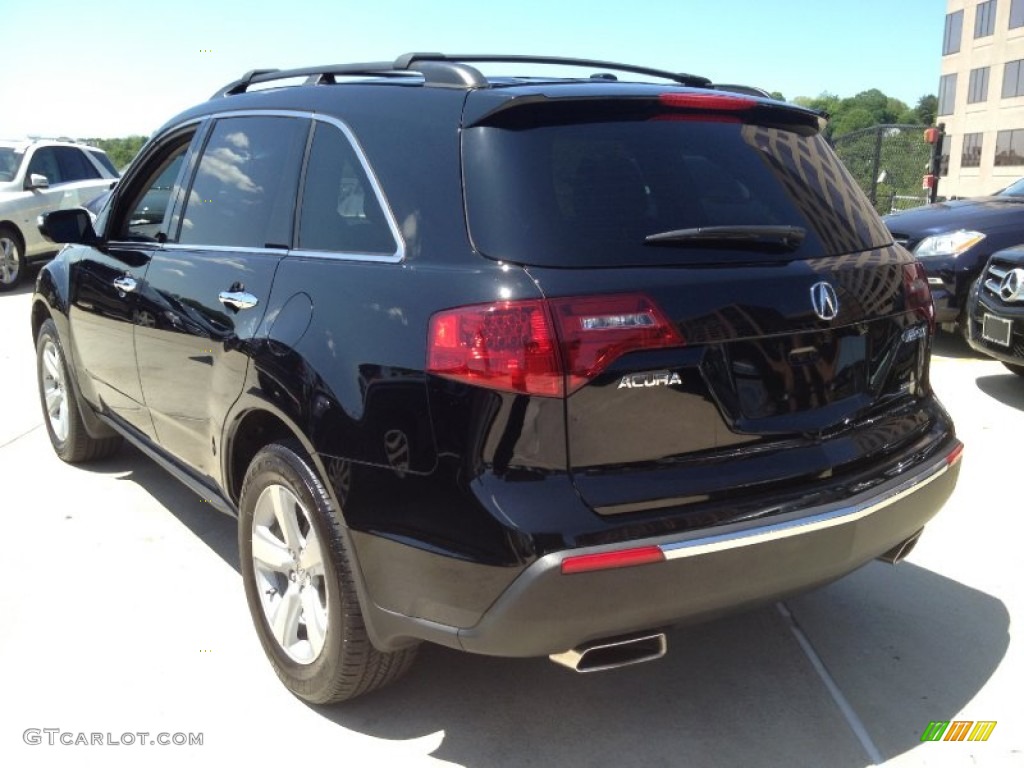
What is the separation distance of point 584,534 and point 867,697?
1319 millimetres

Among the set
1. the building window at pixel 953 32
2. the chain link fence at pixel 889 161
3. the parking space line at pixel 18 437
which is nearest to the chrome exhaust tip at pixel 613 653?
the parking space line at pixel 18 437

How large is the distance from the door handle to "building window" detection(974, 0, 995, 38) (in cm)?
7447

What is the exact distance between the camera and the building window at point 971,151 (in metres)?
68.8

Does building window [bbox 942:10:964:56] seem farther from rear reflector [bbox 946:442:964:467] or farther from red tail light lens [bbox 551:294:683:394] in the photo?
red tail light lens [bbox 551:294:683:394]

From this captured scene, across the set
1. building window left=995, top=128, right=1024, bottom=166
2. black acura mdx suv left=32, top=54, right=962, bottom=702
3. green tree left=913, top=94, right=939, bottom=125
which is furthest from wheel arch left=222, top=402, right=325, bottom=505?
green tree left=913, top=94, right=939, bottom=125

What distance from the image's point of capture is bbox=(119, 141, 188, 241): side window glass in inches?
162

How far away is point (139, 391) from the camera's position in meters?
4.12

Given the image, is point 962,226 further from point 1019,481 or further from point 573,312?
point 573,312

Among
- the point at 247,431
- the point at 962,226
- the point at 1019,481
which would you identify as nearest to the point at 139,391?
the point at 247,431

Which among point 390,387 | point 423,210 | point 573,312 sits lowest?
point 390,387

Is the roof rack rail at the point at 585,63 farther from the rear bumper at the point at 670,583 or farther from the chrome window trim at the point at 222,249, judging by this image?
the rear bumper at the point at 670,583

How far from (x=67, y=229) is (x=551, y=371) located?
3.12m

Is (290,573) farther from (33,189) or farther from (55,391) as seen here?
(33,189)

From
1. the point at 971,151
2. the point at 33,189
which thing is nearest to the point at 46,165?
the point at 33,189
